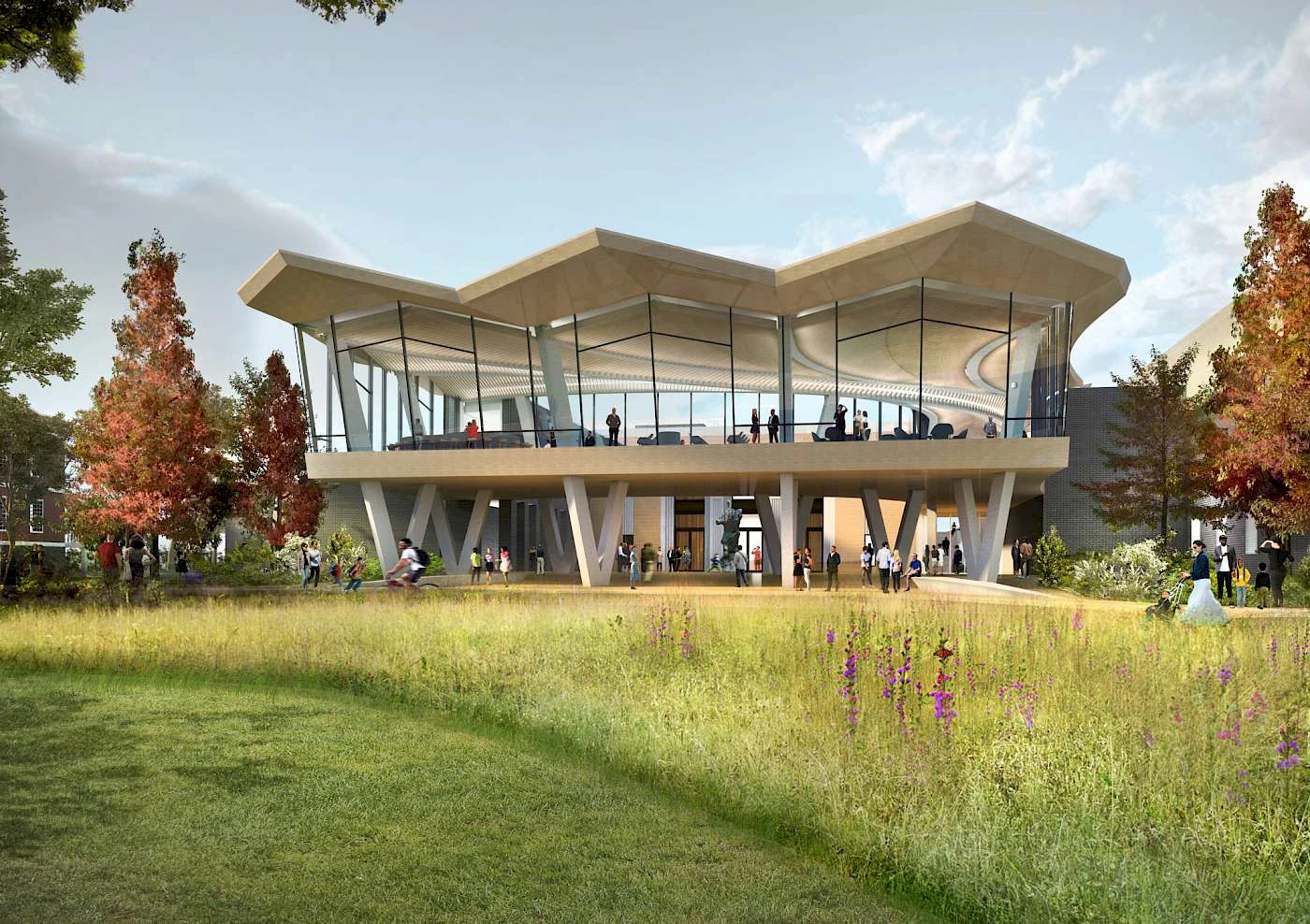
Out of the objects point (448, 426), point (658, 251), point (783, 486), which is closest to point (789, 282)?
point (658, 251)

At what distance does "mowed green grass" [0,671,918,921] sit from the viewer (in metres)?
4.66

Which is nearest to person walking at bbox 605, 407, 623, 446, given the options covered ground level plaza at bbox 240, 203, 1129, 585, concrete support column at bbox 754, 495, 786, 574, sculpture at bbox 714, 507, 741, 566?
covered ground level plaza at bbox 240, 203, 1129, 585

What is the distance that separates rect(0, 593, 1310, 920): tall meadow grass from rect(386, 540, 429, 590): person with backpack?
299 inches

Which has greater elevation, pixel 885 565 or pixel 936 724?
pixel 936 724

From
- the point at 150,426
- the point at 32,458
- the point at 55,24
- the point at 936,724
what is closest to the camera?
the point at 936,724

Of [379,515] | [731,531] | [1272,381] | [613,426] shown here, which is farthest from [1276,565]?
[379,515]

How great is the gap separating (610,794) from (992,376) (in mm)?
28350

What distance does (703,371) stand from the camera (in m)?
34.8

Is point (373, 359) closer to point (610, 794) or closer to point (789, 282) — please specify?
point (789, 282)

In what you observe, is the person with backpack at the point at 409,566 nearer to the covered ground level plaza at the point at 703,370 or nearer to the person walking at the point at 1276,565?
the covered ground level plaza at the point at 703,370

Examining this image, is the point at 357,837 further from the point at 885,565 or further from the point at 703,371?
the point at 703,371

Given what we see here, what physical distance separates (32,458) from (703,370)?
45.7m

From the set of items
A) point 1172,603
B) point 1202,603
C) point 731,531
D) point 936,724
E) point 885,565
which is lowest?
point 885,565

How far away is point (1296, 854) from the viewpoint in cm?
461
